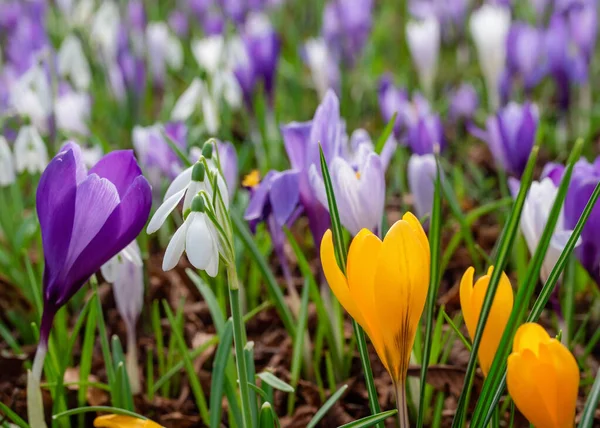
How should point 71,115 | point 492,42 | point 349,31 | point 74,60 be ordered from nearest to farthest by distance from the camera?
1. point 71,115
2. point 74,60
3. point 492,42
4. point 349,31

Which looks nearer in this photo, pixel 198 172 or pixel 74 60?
pixel 198 172

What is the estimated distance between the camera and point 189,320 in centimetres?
178

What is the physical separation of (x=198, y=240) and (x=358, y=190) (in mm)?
393

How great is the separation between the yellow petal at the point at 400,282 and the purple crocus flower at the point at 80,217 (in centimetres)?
33

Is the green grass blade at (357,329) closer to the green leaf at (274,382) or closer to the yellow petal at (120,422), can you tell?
the green leaf at (274,382)

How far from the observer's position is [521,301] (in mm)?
887

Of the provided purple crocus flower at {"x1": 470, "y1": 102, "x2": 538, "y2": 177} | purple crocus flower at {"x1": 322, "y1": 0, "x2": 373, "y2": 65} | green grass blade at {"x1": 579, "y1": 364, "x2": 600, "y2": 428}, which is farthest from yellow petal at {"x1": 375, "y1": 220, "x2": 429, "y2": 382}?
purple crocus flower at {"x1": 322, "y1": 0, "x2": 373, "y2": 65}

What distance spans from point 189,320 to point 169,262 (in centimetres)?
90

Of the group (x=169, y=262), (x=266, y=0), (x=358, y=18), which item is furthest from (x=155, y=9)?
(x=169, y=262)

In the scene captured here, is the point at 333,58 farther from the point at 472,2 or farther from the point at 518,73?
the point at 472,2

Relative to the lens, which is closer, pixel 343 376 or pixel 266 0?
pixel 343 376

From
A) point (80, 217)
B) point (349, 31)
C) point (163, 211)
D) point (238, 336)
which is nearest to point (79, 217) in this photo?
point (80, 217)

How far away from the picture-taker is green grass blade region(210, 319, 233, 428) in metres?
1.10

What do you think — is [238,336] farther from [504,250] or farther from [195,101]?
Answer: [195,101]
